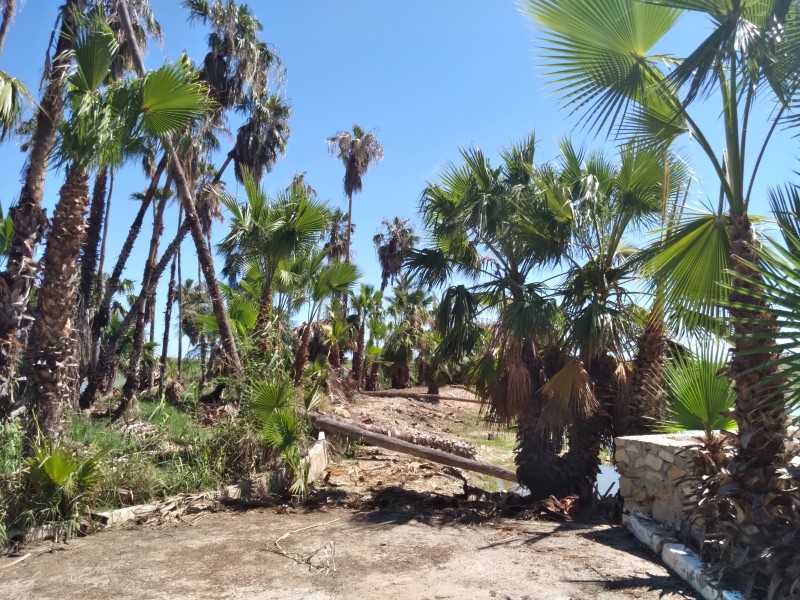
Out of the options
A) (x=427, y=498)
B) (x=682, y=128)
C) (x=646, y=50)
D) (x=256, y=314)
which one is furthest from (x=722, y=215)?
(x=256, y=314)

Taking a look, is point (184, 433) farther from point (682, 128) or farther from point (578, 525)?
point (682, 128)

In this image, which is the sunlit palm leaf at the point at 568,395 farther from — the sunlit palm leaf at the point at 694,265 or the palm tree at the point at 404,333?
the palm tree at the point at 404,333

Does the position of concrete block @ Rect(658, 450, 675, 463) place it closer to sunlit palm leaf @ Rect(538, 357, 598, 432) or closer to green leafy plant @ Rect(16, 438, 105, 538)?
sunlit palm leaf @ Rect(538, 357, 598, 432)

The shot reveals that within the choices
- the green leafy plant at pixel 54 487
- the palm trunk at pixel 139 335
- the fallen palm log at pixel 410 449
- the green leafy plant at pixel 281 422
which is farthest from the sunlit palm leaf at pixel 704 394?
the palm trunk at pixel 139 335

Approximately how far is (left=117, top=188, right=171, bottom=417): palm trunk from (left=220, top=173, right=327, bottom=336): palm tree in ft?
12.4

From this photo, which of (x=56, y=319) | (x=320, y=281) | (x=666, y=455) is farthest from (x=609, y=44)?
→ (x=320, y=281)

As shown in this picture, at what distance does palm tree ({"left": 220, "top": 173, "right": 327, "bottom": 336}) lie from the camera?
1145 centimetres

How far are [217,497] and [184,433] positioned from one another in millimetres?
1564

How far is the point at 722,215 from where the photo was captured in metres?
5.60

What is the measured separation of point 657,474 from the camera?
661 centimetres

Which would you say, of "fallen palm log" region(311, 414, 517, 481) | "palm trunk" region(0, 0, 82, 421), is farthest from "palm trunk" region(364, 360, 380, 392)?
"palm trunk" region(0, 0, 82, 421)

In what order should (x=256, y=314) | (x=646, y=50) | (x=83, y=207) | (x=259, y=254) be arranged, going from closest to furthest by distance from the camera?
(x=646, y=50) < (x=83, y=207) < (x=259, y=254) < (x=256, y=314)

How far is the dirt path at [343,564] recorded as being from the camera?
499 centimetres

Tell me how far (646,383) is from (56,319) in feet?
24.5
